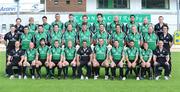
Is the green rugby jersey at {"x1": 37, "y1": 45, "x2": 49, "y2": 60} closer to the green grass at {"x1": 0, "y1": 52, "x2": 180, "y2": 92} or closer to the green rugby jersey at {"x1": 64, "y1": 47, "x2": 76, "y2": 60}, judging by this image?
the green rugby jersey at {"x1": 64, "y1": 47, "x2": 76, "y2": 60}

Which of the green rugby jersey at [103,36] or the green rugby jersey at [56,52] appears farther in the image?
the green rugby jersey at [103,36]

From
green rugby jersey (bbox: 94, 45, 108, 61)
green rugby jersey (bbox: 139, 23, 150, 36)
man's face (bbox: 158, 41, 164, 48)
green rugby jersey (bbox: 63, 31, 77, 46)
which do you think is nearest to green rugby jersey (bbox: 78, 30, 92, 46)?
green rugby jersey (bbox: 63, 31, 77, 46)

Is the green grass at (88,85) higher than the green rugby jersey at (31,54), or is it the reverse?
the green rugby jersey at (31,54)

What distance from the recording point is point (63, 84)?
11.2 metres

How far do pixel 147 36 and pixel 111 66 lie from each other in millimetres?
1473

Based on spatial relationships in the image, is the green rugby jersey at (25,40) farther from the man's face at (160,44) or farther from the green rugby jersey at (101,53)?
the man's face at (160,44)

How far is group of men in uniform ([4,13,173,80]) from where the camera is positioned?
40.3 ft

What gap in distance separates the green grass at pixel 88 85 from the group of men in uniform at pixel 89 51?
A: 0.47 m

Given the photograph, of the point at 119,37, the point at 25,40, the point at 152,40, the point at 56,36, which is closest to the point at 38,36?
the point at 25,40

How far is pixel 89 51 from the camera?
1237cm

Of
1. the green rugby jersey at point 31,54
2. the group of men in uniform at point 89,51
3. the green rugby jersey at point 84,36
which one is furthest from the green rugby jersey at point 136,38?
the green rugby jersey at point 31,54

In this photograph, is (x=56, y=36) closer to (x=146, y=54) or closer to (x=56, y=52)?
(x=56, y=52)

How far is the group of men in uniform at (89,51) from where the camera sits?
12273 millimetres

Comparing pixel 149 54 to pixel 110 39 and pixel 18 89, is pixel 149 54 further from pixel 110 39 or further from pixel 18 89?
pixel 18 89
